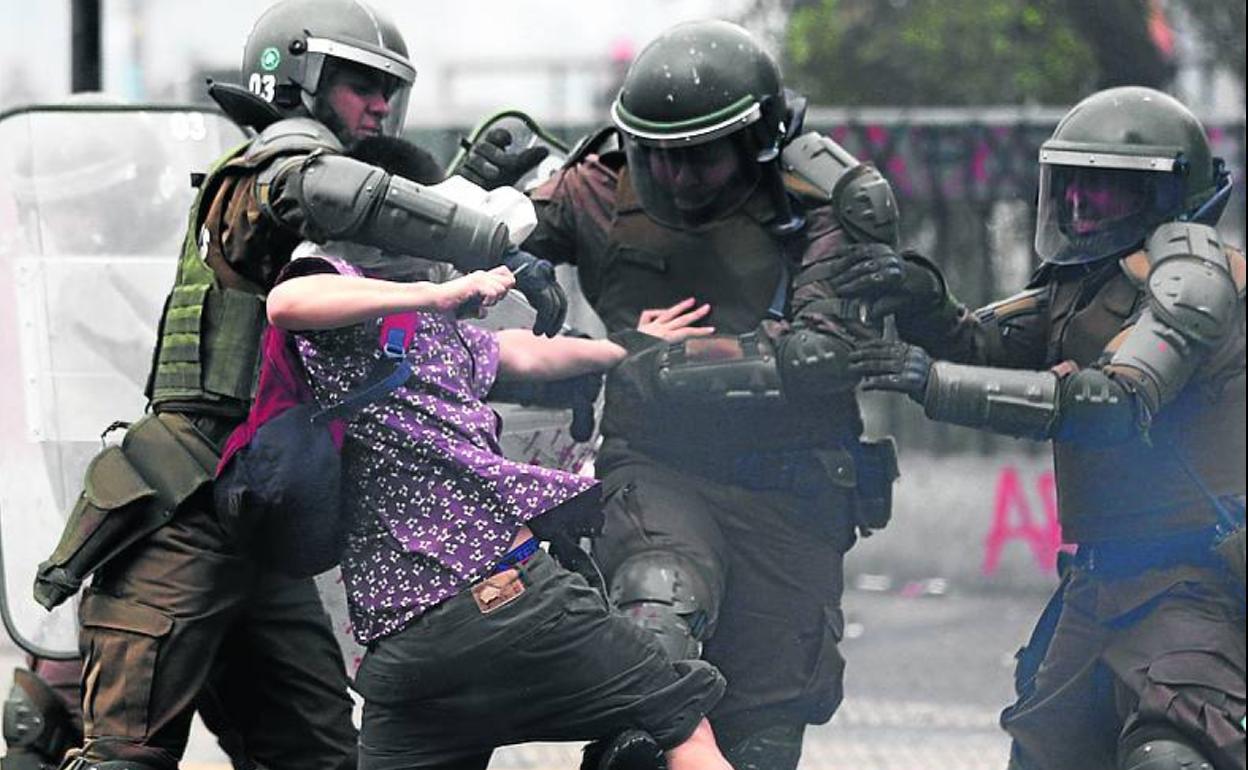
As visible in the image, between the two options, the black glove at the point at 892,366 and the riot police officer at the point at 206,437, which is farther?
the black glove at the point at 892,366

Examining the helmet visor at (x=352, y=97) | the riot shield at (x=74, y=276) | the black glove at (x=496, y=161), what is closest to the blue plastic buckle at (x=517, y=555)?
the helmet visor at (x=352, y=97)

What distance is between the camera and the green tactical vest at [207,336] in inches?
174

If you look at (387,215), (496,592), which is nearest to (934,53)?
(387,215)

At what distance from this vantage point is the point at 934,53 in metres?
13.3

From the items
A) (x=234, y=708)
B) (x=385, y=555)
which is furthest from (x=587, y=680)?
(x=234, y=708)

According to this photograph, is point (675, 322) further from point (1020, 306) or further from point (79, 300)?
point (79, 300)

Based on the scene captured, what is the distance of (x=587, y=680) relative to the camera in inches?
160

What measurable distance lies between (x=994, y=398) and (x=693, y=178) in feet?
2.36

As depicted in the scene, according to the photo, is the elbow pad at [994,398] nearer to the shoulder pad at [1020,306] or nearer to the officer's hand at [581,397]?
the shoulder pad at [1020,306]

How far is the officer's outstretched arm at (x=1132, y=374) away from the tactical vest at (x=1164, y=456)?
0.20 ft

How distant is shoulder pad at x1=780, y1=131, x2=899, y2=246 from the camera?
4840 mm

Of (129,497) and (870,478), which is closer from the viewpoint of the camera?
(129,497)

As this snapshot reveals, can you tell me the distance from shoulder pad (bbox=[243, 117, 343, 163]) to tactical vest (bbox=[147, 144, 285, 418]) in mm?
60

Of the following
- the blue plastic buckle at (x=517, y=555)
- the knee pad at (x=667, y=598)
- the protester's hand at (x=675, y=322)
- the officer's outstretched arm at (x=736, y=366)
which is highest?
the protester's hand at (x=675, y=322)
